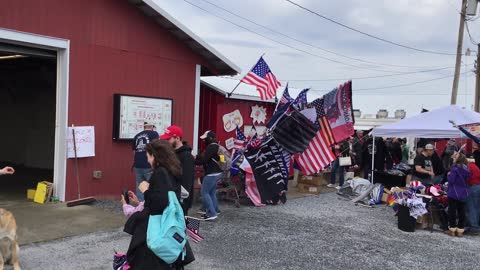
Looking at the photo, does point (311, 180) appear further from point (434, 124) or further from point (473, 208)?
point (473, 208)

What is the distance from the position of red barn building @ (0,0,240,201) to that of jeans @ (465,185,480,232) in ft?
20.1

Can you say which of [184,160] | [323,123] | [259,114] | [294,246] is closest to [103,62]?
[184,160]

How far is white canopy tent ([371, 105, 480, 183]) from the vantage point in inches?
447

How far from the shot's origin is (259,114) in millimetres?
A: 14391

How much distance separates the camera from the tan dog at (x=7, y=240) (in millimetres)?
4953

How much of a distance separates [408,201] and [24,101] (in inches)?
491

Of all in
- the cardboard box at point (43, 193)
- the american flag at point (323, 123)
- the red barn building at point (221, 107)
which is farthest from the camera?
the red barn building at point (221, 107)

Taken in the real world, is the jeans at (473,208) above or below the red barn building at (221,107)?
below

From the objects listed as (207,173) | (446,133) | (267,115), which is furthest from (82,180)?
(446,133)

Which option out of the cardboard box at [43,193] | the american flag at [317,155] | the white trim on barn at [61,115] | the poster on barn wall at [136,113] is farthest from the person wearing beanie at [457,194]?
the cardboard box at [43,193]

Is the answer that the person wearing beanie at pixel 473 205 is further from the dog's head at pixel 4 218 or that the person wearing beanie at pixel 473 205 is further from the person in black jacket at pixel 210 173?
the dog's head at pixel 4 218

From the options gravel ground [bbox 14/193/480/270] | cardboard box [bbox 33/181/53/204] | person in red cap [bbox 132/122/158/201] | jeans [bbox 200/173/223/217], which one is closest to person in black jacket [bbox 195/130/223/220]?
jeans [bbox 200/173/223/217]

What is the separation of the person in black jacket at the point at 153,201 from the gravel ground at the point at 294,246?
6.30ft

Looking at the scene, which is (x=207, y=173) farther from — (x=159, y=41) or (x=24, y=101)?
(x=24, y=101)
